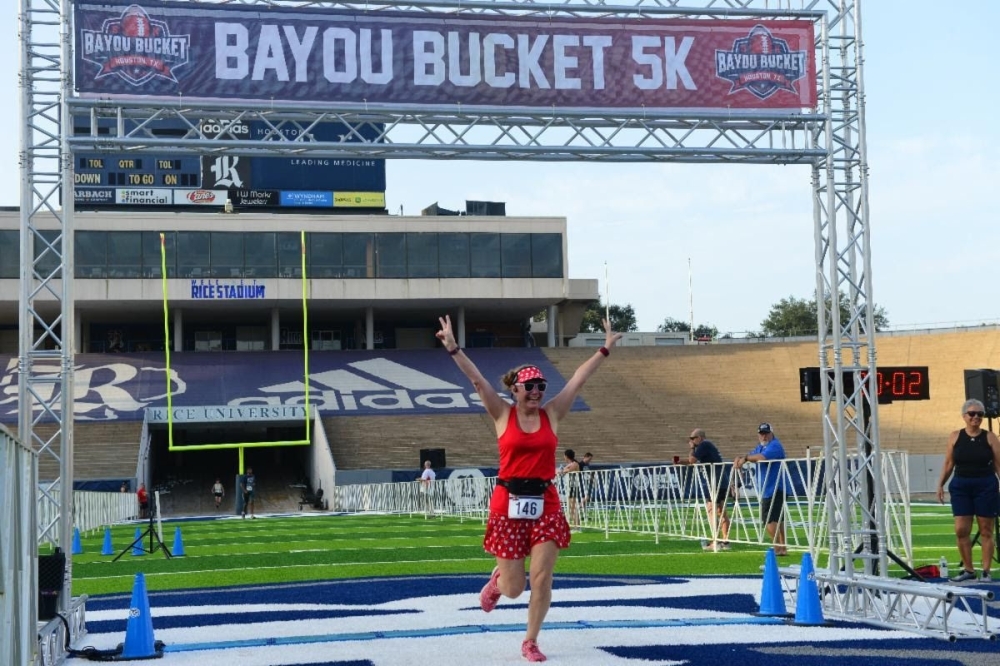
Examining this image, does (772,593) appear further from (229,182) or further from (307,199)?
(307,199)

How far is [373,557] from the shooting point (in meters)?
17.2

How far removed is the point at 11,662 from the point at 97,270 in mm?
52170

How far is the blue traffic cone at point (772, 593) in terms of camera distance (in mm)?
9695

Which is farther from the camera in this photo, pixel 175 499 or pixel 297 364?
pixel 297 364

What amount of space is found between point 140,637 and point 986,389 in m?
10.6

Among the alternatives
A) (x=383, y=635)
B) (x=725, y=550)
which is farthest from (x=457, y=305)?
(x=383, y=635)

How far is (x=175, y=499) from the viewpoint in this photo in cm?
4562

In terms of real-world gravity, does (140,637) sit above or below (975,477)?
below

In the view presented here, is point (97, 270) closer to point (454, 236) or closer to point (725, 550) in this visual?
point (454, 236)

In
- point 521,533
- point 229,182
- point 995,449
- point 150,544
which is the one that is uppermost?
point 229,182

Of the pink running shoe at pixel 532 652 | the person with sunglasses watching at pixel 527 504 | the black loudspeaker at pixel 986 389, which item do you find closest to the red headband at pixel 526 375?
the person with sunglasses watching at pixel 527 504

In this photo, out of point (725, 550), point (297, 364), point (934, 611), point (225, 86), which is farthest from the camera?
point (297, 364)

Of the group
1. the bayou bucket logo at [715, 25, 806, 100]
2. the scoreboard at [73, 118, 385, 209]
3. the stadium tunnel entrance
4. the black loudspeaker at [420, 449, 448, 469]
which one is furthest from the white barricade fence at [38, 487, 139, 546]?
the scoreboard at [73, 118, 385, 209]

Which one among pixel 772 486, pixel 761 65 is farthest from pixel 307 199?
pixel 761 65
